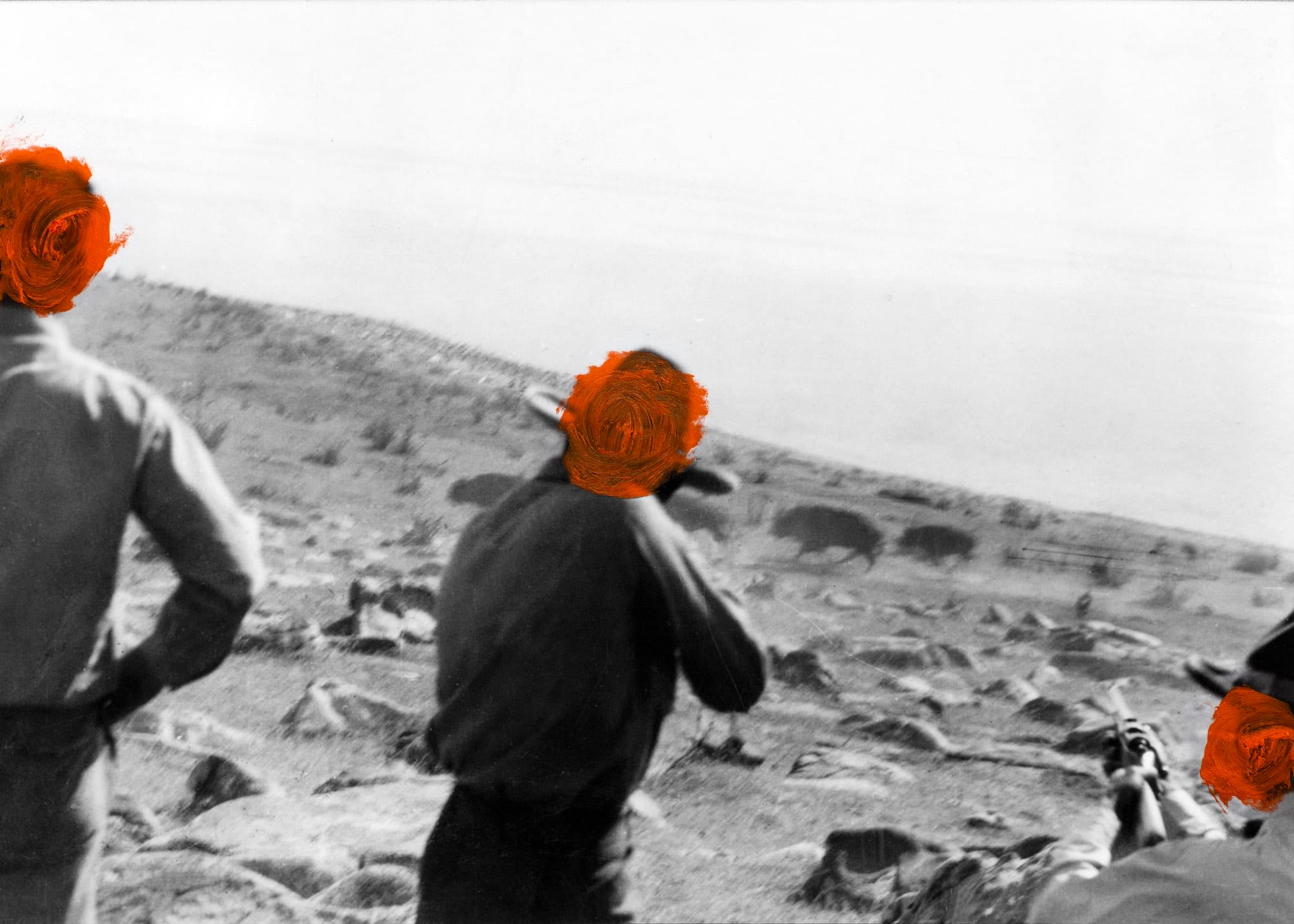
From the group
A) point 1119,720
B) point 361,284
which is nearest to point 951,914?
point 1119,720

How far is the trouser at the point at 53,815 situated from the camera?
6.90 ft

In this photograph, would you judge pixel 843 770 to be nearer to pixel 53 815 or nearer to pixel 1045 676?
pixel 1045 676

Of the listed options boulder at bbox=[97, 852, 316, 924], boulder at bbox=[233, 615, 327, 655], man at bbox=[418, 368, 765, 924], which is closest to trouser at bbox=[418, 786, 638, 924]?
man at bbox=[418, 368, 765, 924]

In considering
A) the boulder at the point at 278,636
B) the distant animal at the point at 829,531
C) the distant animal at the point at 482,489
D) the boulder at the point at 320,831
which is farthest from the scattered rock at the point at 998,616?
the boulder at the point at 278,636

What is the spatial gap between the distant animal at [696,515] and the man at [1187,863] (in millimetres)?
786

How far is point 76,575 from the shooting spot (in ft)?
6.81

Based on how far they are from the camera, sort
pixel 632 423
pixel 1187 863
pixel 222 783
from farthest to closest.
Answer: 1. pixel 222 783
2. pixel 632 423
3. pixel 1187 863

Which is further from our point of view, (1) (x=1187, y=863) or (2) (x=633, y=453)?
(2) (x=633, y=453)

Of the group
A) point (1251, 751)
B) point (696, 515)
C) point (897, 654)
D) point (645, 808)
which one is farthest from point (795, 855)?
point (1251, 751)

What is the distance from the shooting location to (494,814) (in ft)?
6.91

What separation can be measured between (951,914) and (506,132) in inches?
60.2

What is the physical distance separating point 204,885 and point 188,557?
22.6 inches

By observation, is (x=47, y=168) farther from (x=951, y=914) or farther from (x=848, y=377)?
(x=951, y=914)

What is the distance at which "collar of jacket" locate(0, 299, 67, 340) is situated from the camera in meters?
2.05
